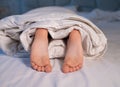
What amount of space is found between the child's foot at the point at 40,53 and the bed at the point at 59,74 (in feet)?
0.07

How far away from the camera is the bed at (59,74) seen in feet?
2.34

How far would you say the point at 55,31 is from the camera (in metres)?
0.97

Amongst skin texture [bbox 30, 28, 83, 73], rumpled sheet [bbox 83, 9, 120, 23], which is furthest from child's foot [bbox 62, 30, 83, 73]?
rumpled sheet [bbox 83, 9, 120, 23]

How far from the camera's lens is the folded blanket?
931 millimetres

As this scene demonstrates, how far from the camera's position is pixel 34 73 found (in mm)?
788

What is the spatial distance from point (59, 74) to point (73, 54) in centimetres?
10

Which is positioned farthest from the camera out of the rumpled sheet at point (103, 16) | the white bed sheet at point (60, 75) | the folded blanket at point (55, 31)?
the rumpled sheet at point (103, 16)

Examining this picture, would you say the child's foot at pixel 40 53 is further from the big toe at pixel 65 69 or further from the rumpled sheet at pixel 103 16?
the rumpled sheet at pixel 103 16

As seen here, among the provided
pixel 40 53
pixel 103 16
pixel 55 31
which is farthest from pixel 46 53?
pixel 103 16


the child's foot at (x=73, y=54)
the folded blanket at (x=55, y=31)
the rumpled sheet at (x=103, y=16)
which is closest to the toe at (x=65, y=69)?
the child's foot at (x=73, y=54)

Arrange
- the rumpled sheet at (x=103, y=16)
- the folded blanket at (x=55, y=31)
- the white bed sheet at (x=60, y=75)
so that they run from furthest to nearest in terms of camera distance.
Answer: the rumpled sheet at (x=103, y=16), the folded blanket at (x=55, y=31), the white bed sheet at (x=60, y=75)

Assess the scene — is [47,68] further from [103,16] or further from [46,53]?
[103,16]

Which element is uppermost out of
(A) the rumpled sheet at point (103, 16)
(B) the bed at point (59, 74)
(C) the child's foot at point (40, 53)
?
(C) the child's foot at point (40, 53)

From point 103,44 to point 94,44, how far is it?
46mm
